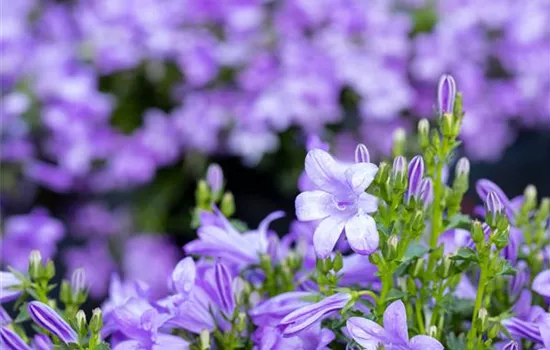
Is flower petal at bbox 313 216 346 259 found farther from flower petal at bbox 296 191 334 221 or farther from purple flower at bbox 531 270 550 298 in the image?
purple flower at bbox 531 270 550 298

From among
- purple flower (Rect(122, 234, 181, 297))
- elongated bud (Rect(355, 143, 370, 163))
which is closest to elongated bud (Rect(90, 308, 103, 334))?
elongated bud (Rect(355, 143, 370, 163))

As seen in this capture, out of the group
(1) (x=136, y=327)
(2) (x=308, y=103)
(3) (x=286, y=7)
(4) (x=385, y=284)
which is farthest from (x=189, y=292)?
(3) (x=286, y=7)

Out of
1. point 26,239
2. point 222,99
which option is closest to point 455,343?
point 26,239

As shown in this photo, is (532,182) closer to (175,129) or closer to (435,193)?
Result: (175,129)

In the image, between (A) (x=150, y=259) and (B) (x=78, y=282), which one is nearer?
(B) (x=78, y=282)

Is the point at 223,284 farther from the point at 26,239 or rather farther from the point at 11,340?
the point at 26,239

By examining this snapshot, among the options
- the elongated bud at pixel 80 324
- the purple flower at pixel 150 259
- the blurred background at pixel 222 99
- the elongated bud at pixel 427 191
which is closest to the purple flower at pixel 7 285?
the elongated bud at pixel 80 324
